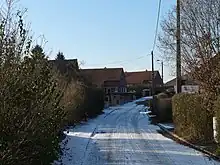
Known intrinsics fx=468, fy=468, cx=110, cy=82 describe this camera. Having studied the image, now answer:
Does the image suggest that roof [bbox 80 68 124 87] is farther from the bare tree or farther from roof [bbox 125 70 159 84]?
the bare tree

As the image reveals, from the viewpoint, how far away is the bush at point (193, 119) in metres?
17.4

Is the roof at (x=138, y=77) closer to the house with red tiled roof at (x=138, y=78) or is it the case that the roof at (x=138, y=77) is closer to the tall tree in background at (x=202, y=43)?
the house with red tiled roof at (x=138, y=78)

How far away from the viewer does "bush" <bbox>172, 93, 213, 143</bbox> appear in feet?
57.1

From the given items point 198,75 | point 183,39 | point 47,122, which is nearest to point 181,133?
point 198,75

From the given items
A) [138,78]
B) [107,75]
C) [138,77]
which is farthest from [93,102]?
[138,77]

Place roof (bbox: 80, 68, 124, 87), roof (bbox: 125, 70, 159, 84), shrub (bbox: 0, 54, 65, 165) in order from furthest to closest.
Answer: roof (bbox: 125, 70, 159, 84) < roof (bbox: 80, 68, 124, 87) < shrub (bbox: 0, 54, 65, 165)

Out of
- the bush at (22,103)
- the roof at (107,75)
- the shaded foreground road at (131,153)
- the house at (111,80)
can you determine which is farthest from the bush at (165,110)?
the roof at (107,75)

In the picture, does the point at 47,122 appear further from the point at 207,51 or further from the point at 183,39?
the point at 183,39

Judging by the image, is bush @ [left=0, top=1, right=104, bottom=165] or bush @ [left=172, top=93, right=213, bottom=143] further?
bush @ [left=172, top=93, right=213, bottom=143]

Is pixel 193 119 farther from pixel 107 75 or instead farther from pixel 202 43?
pixel 107 75

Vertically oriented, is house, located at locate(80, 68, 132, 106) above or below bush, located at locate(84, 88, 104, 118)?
above

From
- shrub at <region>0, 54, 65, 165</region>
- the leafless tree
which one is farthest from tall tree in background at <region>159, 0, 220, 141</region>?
shrub at <region>0, 54, 65, 165</region>

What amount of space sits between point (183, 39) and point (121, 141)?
18.9 feet

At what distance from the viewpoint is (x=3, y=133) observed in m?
7.55
